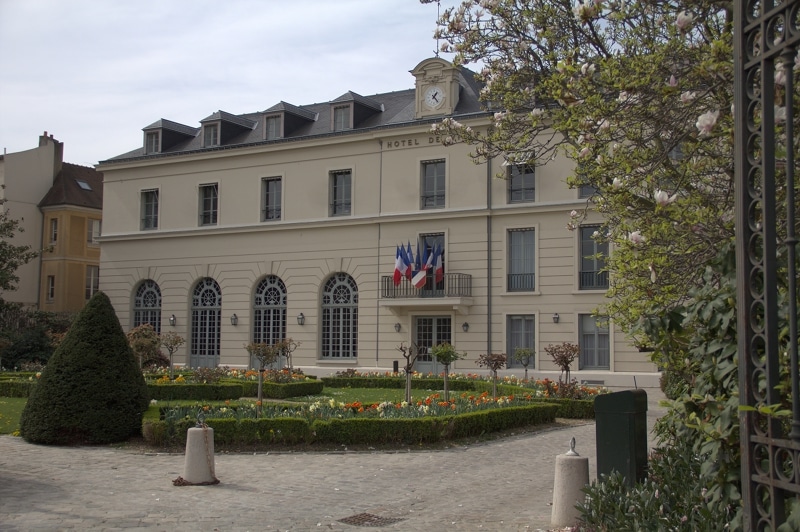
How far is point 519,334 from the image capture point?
31438mm

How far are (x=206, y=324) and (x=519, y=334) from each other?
14.9 meters

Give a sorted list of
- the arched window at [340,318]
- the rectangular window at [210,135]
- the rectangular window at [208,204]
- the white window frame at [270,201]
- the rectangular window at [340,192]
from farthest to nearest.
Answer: the rectangular window at [210,135], the rectangular window at [208,204], the white window frame at [270,201], the rectangular window at [340,192], the arched window at [340,318]

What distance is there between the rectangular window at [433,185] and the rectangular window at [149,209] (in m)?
14.3

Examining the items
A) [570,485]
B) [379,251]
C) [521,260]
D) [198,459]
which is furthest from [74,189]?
[570,485]

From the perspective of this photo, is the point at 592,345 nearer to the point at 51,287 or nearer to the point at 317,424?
the point at 317,424

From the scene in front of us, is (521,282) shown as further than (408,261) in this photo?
No

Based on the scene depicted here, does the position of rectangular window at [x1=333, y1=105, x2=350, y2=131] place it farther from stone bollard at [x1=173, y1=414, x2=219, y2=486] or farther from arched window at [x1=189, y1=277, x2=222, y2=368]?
stone bollard at [x1=173, y1=414, x2=219, y2=486]

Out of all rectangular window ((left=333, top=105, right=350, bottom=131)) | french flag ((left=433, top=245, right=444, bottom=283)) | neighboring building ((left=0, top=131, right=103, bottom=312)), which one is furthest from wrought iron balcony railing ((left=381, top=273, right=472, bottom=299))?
neighboring building ((left=0, top=131, right=103, bottom=312))

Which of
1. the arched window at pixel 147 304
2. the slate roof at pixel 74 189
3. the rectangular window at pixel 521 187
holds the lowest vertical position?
the arched window at pixel 147 304

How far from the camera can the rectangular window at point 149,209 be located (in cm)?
4041

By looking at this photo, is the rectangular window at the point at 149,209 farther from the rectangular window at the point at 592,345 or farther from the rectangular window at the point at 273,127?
the rectangular window at the point at 592,345

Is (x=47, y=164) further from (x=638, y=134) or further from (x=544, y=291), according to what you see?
(x=638, y=134)

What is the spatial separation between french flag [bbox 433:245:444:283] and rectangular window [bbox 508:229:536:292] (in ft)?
8.68

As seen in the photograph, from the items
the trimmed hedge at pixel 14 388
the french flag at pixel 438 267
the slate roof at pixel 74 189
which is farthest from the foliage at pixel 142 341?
the slate roof at pixel 74 189
